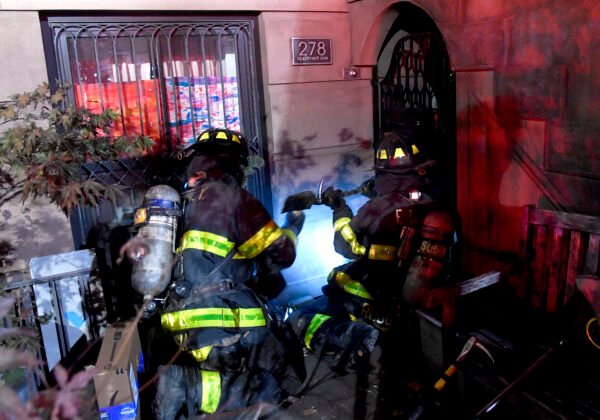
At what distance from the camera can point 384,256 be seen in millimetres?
4750

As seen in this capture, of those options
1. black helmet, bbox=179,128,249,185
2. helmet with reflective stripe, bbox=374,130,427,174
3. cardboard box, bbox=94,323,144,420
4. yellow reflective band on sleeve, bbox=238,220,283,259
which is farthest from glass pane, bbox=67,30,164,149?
cardboard box, bbox=94,323,144,420

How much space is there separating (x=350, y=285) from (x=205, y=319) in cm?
152

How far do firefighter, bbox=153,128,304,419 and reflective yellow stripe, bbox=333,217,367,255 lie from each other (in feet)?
2.12

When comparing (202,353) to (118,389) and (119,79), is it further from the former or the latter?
(119,79)

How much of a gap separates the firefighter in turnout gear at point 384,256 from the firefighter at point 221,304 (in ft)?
1.82

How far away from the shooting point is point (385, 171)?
471 centimetres

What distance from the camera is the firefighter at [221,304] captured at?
157 inches

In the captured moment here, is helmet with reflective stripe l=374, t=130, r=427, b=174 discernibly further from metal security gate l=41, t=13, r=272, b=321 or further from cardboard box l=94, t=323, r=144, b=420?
cardboard box l=94, t=323, r=144, b=420

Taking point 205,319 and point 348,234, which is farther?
point 348,234

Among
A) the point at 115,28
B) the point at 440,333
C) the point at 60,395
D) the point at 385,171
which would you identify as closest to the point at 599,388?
the point at 440,333

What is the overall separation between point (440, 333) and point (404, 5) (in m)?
3.42

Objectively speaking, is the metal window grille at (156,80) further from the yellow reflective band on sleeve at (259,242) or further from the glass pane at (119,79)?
the yellow reflective band on sleeve at (259,242)

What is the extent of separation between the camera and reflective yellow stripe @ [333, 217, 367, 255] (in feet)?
16.0

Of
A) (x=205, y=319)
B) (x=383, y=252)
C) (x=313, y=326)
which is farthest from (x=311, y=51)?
(x=205, y=319)
